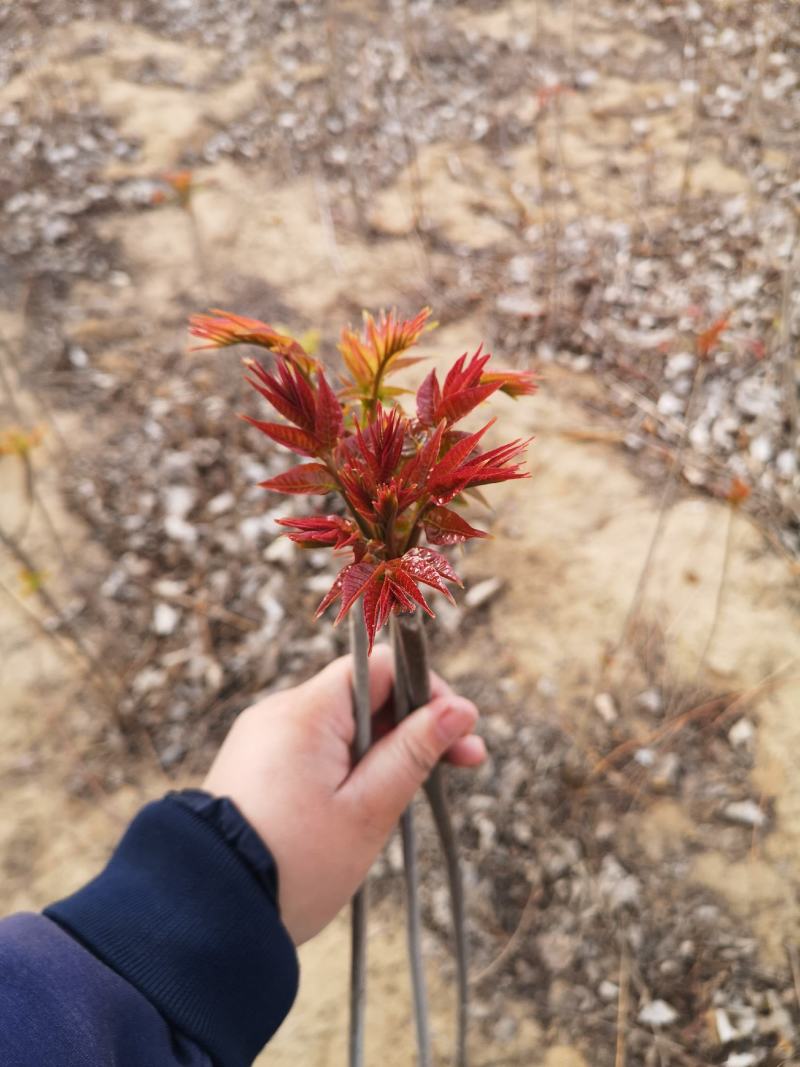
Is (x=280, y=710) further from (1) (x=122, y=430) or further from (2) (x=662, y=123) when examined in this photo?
(2) (x=662, y=123)

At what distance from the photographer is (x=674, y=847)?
1.96 meters

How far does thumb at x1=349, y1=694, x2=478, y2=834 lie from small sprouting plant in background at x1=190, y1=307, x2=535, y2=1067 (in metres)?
0.34

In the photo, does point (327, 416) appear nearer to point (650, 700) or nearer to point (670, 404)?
point (650, 700)

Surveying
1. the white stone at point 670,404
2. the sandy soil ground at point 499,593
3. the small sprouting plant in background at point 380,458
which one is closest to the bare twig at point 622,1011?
the sandy soil ground at point 499,593

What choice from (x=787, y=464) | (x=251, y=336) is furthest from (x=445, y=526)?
(x=787, y=464)

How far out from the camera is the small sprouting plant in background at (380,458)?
0.62m

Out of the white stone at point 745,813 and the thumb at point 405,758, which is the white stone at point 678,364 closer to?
the white stone at point 745,813

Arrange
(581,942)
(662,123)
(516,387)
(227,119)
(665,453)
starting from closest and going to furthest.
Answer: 1. (516,387)
2. (581,942)
3. (665,453)
4. (662,123)
5. (227,119)

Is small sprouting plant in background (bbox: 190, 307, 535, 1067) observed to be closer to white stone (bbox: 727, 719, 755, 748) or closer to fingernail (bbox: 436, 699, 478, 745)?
fingernail (bbox: 436, 699, 478, 745)

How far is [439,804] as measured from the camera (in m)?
1.19

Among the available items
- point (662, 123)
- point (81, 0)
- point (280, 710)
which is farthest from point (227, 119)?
point (280, 710)

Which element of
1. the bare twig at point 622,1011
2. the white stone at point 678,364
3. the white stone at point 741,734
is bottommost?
the bare twig at point 622,1011

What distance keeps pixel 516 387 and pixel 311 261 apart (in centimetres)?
319

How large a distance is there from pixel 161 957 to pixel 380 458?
2.71 ft
